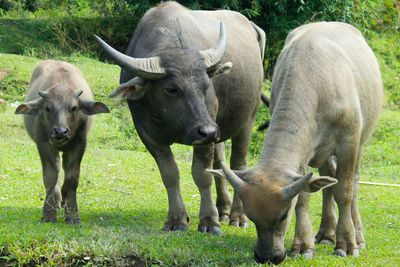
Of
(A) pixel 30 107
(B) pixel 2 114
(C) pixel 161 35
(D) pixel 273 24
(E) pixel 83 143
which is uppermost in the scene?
(C) pixel 161 35

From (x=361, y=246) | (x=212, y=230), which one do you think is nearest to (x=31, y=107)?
(x=212, y=230)

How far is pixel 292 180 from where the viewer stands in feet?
16.1

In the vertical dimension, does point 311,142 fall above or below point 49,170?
above

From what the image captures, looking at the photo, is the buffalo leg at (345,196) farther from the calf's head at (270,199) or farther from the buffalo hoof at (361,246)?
the calf's head at (270,199)

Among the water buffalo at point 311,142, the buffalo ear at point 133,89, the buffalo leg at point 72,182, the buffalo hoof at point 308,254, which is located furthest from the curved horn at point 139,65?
the buffalo hoof at point 308,254

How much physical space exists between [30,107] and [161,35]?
5.41 feet

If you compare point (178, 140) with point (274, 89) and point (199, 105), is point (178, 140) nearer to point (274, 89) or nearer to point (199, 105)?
point (199, 105)

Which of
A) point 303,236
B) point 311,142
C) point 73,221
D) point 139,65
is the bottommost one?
point 73,221

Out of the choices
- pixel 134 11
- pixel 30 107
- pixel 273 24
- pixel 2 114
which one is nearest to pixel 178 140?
pixel 30 107

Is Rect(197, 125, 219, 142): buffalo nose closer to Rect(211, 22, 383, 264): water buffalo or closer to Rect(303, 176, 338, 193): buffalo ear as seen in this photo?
Rect(211, 22, 383, 264): water buffalo

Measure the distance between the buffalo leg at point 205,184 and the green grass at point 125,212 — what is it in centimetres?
21

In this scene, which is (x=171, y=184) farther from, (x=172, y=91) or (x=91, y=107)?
(x=91, y=107)

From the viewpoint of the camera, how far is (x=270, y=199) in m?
4.79

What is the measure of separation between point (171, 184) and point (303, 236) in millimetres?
1522
